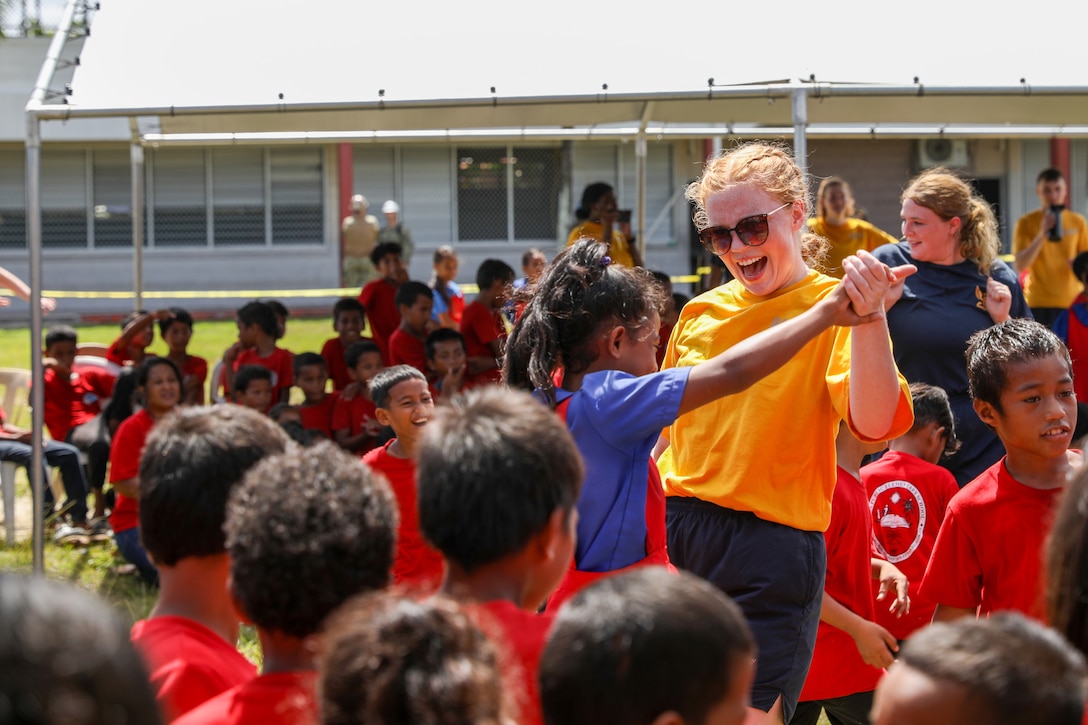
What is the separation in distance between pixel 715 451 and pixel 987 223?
102 inches

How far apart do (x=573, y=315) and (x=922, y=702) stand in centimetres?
143


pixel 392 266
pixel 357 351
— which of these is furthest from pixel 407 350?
pixel 392 266

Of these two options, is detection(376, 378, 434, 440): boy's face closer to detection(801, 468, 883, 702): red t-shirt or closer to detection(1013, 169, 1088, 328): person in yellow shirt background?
detection(801, 468, 883, 702): red t-shirt

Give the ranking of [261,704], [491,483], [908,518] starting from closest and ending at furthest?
[261,704] → [491,483] → [908,518]

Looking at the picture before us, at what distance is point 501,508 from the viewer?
1.83 m

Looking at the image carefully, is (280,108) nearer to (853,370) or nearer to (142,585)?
(142,585)

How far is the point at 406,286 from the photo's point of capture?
8.00 m

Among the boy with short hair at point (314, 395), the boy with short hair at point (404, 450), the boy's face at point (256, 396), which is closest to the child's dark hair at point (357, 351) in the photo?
the boy with short hair at point (314, 395)

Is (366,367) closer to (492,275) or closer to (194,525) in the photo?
(492,275)

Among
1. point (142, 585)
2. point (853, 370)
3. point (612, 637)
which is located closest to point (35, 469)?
point (142, 585)

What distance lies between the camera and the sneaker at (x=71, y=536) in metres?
7.66

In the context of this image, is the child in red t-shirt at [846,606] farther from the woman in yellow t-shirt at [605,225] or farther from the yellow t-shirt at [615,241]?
the woman in yellow t-shirt at [605,225]

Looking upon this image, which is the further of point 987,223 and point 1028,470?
point 987,223

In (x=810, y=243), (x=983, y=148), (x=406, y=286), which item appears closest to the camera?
(x=810, y=243)
